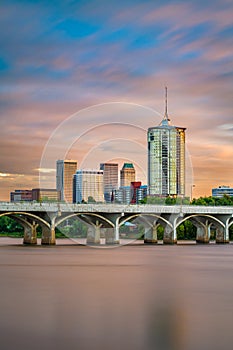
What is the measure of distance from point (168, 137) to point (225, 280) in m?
35.2

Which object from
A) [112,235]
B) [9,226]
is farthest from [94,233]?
[9,226]

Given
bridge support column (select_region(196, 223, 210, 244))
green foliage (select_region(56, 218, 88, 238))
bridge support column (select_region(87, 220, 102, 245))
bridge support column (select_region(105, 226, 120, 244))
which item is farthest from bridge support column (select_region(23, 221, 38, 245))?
bridge support column (select_region(196, 223, 210, 244))

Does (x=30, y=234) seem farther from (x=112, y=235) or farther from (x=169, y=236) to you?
(x=169, y=236)

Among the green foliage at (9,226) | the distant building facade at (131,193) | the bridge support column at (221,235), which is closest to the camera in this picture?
the distant building facade at (131,193)

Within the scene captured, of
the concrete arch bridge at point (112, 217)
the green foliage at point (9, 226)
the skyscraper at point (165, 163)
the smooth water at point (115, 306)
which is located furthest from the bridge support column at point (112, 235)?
the green foliage at point (9, 226)

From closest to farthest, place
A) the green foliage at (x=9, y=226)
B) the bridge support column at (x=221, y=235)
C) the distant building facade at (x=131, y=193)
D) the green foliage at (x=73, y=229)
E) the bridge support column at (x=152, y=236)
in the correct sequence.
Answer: the distant building facade at (x=131, y=193) < the bridge support column at (x=152, y=236) < the bridge support column at (x=221, y=235) < the green foliage at (x=73, y=229) < the green foliage at (x=9, y=226)

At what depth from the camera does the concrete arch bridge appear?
73750 millimetres

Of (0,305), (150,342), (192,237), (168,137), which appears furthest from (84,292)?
(192,237)

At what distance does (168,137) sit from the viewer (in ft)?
251

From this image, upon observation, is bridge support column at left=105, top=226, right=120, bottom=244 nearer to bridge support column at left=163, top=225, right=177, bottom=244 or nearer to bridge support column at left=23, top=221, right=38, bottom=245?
bridge support column at left=163, top=225, right=177, bottom=244

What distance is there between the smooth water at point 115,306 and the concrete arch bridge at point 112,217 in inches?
824

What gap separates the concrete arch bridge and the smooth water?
2094 centimetres

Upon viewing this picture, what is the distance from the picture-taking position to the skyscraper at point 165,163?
72.1m

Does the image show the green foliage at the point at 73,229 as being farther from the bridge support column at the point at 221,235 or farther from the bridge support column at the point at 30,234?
the bridge support column at the point at 30,234
